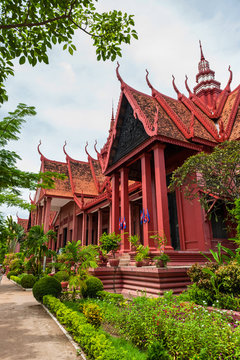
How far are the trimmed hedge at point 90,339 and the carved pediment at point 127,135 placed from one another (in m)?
7.76

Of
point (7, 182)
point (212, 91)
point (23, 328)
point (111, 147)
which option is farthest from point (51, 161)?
point (23, 328)

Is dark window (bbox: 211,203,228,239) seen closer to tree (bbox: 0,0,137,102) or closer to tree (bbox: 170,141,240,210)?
tree (bbox: 170,141,240,210)

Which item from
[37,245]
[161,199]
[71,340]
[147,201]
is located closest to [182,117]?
[147,201]

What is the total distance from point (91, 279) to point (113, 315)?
299 centimetres

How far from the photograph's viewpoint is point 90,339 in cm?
351

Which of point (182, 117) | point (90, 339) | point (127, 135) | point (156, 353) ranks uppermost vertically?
point (182, 117)

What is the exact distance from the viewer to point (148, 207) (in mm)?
10461

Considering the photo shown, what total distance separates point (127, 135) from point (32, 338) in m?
9.95

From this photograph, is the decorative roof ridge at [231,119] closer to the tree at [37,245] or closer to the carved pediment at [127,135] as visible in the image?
the carved pediment at [127,135]

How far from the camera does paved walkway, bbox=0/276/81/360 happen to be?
12.0 ft

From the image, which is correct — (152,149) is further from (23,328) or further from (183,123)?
(23,328)

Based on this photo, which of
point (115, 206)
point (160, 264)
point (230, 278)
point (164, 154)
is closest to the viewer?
point (230, 278)

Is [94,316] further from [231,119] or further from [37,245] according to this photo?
[231,119]

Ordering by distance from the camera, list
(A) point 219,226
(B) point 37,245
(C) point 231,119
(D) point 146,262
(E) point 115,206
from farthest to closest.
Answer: (E) point 115,206
(B) point 37,245
(C) point 231,119
(A) point 219,226
(D) point 146,262
